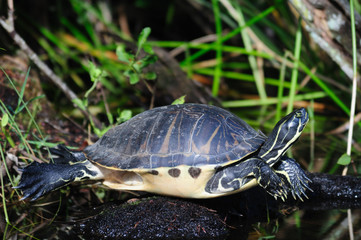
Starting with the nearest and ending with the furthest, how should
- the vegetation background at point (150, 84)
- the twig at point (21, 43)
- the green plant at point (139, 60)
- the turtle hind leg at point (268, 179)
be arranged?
1. the turtle hind leg at point (268, 179)
2. the vegetation background at point (150, 84)
3. the green plant at point (139, 60)
4. the twig at point (21, 43)

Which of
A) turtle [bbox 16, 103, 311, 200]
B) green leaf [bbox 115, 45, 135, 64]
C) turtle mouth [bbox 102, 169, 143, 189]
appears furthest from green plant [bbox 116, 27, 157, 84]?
turtle mouth [bbox 102, 169, 143, 189]

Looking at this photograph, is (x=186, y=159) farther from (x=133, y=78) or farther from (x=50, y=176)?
(x=133, y=78)

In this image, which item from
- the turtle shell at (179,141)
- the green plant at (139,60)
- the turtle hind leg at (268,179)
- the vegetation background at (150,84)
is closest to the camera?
the turtle hind leg at (268,179)

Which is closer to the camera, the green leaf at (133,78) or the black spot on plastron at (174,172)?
the black spot on plastron at (174,172)

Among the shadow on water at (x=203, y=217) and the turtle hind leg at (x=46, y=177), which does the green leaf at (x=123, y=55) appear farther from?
the shadow on water at (x=203, y=217)

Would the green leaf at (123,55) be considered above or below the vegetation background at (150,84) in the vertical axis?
above

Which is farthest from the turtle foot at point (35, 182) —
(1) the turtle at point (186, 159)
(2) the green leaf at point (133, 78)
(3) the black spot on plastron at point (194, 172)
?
(2) the green leaf at point (133, 78)
